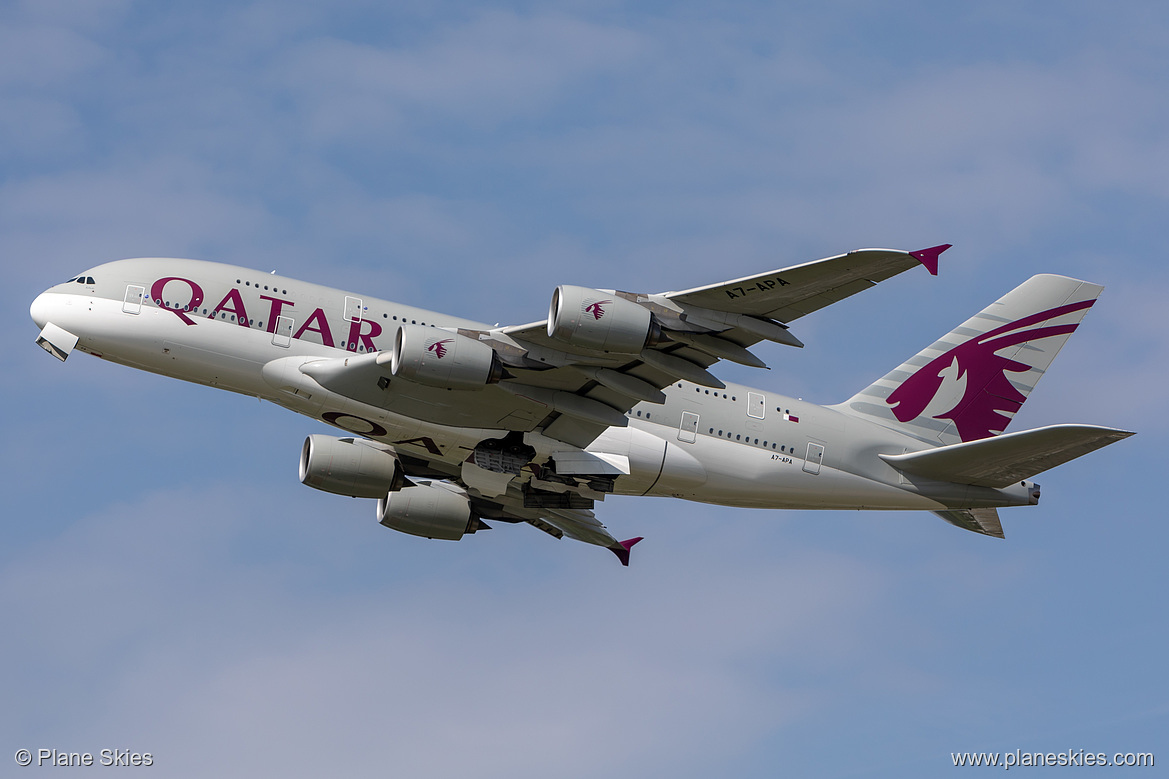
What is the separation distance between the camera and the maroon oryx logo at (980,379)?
3888 centimetres

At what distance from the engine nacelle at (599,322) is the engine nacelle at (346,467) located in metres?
10.8

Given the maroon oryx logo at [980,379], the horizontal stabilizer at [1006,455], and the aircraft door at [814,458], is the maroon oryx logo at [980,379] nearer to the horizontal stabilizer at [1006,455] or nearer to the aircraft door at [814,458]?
the horizontal stabilizer at [1006,455]

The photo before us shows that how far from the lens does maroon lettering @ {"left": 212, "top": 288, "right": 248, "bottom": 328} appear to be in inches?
1268

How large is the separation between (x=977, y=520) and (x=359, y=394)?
18.7m

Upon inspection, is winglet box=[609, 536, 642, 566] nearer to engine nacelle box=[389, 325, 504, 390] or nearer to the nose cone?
engine nacelle box=[389, 325, 504, 390]

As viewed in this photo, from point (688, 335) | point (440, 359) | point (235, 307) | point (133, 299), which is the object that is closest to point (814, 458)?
point (688, 335)

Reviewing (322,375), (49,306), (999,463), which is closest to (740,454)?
(999,463)

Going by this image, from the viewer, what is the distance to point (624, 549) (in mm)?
40469

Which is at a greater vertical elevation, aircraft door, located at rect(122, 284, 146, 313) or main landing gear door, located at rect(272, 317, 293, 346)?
aircraft door, located at rect(122, 284, 146, 313)

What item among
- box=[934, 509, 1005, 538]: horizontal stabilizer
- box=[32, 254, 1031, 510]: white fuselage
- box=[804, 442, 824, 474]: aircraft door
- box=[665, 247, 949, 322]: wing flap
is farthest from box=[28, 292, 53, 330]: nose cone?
box=[934, 509, 1005, 538]: horizontal stabilizer

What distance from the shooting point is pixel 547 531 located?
1633 inches

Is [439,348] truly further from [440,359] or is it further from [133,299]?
[133,299]

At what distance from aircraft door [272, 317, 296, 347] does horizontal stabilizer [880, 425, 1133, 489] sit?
1710 centimetres

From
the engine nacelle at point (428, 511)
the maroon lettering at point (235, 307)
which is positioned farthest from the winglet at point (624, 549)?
the maroon lettering at point (235, 307)
